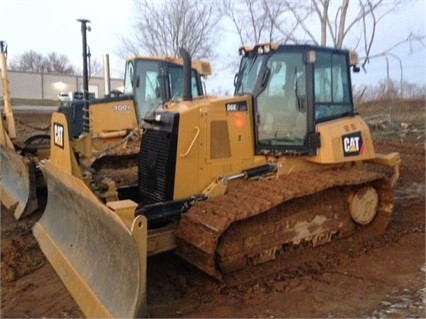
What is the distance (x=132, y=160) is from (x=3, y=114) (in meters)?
2.58

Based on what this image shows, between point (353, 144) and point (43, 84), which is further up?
point (43, 84)

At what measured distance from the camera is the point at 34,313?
4121 mm

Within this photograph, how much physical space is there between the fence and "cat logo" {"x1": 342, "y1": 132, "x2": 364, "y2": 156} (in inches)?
1652

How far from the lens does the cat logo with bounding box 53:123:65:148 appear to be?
478 cm

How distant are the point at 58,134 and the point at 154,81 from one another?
4695mm

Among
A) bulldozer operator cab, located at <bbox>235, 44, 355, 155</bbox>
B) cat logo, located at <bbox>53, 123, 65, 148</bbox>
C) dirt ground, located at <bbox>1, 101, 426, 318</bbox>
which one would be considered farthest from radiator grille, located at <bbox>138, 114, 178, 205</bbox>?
bulldozer operator cab, located at <bbox>235, 44, 355, 155</bbox>

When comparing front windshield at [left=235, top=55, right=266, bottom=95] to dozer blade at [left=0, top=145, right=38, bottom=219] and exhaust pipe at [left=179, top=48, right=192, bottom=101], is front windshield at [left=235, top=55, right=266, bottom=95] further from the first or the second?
dozer blade at [left=0, top=145, right=38, bottom=219]

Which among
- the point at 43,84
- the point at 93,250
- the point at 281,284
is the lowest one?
the point at 281,284

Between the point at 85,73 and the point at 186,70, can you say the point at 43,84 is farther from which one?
the point at 186,70

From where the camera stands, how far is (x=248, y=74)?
18.5 feet

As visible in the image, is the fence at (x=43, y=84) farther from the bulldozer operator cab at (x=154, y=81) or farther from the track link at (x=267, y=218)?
the track link at (x=267, y=218)

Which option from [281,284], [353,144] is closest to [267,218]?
[281,284]

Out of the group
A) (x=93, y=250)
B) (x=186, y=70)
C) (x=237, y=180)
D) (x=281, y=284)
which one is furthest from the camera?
(x=237, y=180)

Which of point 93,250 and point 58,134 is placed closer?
point 93,250
